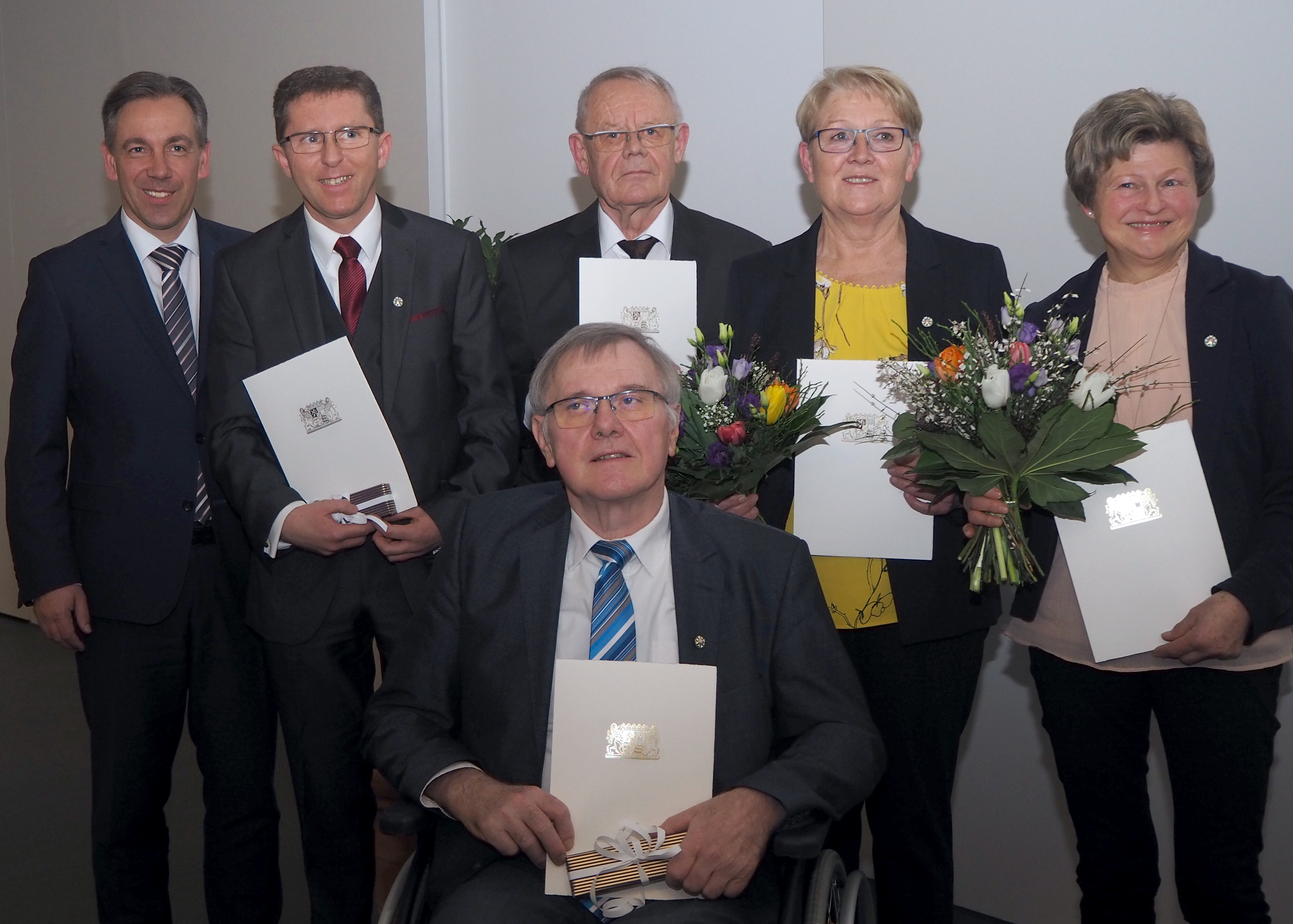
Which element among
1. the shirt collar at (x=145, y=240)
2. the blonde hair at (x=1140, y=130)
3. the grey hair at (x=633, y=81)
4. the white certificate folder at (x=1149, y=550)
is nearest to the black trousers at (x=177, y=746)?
the shirt collar at (x=145, y=240)

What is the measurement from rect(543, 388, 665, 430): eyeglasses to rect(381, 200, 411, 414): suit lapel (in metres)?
0.74

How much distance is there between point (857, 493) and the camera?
109 inches

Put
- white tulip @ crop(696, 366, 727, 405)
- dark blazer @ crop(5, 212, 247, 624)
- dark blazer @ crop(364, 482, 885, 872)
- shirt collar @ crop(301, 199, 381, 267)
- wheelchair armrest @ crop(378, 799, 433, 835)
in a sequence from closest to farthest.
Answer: wheelchair armrest @ crop(378, 799, 433, 835) → dark blazer @ crop(364, 482, 885, 872) → white tulip @ crop(696, 366, 727, 405) → shirt collar @ crop(301, 199, 381, 267) → dark blazer @ crop(5, 212, 247, 624)

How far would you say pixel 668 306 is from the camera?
301 cm

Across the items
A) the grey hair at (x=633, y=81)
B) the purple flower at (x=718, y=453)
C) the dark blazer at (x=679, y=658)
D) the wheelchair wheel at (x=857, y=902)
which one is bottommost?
the wheelchair wheel at (x=857, y=902)

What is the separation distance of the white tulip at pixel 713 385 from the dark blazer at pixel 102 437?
1.39 meters

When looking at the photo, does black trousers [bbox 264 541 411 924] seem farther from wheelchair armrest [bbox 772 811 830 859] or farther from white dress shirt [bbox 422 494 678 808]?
wheelchair armrest [bbox 772 811 830 859]

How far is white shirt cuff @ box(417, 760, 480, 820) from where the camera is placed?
2182mm

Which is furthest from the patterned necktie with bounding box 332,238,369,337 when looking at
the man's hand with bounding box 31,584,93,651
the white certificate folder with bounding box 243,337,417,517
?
the man's hand with bounding box 31,584,93,651

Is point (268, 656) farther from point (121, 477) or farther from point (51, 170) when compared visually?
point (51, 170)

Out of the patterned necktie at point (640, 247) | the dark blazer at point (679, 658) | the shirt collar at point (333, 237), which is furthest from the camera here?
the patterned necktie at point (640, 247)

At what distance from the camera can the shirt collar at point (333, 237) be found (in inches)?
119

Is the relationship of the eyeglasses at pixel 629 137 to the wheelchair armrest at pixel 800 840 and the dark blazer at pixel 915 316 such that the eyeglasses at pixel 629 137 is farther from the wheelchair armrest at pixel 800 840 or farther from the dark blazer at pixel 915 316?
the wheelchair armrest at pixel 800 840

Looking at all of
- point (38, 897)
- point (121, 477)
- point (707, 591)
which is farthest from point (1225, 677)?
point (38, 897)
